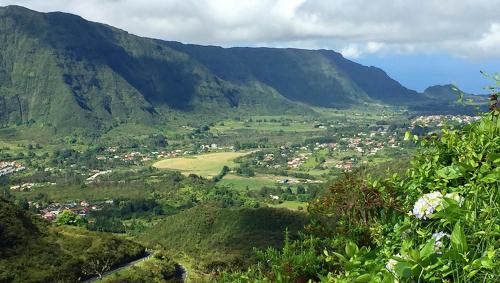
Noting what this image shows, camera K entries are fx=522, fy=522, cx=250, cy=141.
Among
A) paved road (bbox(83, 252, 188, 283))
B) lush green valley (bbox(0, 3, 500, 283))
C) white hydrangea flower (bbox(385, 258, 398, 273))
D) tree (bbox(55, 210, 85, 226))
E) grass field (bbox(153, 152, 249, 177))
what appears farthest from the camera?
grass field (bbox(153, 152, 249, 177))

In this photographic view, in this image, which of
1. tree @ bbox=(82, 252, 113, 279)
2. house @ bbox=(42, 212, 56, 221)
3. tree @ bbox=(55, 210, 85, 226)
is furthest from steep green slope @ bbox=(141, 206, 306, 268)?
house @ bbox=(42, 212, 56, 221)

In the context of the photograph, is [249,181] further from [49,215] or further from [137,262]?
[137,262]

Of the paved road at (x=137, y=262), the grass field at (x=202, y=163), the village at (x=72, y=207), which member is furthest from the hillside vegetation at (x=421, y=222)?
the grass field at (x=202, y=163)

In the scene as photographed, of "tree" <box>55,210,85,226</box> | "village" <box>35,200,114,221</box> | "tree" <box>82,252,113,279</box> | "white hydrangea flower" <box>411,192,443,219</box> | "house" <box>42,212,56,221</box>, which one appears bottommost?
"village" <box>35,200,114,221</box>

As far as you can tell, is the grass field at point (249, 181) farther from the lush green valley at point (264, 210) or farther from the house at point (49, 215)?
the house at point (49, 215)

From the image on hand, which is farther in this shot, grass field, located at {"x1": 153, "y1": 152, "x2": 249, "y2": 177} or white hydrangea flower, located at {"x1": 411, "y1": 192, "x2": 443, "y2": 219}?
grass field, located at {"x1": 153, "y1": 152, "x2": 249, "y2": 177}

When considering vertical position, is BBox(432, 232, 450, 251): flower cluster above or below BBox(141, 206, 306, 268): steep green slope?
above

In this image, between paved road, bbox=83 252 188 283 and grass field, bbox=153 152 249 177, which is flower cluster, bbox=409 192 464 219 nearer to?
paved road, bbox=83 252 188 283
